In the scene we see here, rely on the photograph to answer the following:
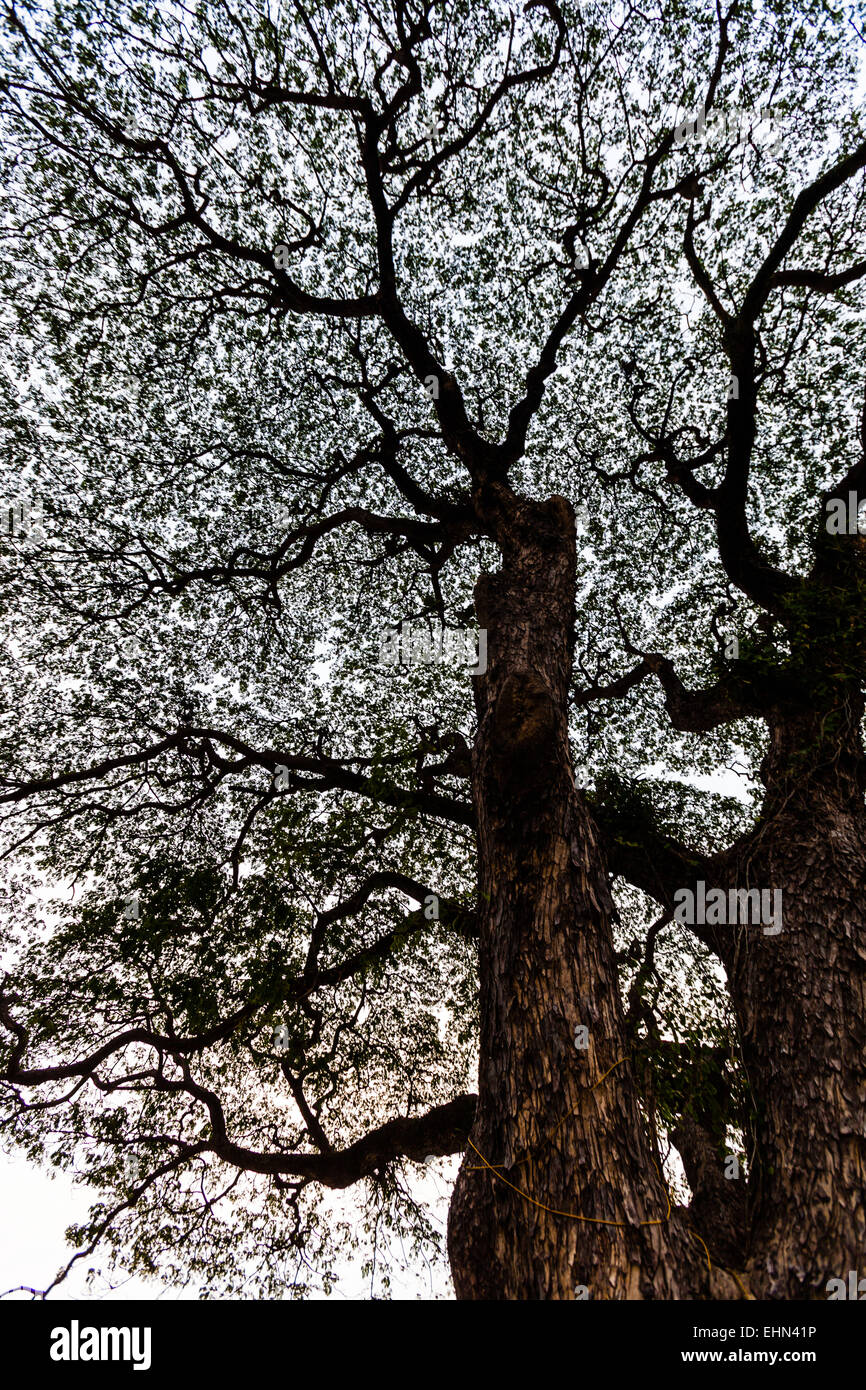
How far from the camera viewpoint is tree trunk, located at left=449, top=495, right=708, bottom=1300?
1952mm

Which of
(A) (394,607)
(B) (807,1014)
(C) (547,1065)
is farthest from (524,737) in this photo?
(A) (394,607)

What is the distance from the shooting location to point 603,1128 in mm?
2189

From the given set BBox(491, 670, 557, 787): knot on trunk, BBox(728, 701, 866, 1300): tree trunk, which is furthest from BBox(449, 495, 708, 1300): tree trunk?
BBox(728, 701, 866, 1300): tree trunk

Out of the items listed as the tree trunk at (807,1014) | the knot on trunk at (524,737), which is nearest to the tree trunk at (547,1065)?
the knot on trunk at (524,737)

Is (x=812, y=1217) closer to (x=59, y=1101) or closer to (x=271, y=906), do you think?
(x=271, y=906)

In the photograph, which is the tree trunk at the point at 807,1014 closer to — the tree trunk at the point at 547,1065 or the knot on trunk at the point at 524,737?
the tree trunk at the point at 547,1065

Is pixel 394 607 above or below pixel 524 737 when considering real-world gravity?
above

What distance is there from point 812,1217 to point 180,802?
7.41 meters

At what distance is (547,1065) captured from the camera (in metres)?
2.37

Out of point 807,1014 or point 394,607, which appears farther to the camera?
point 394,607

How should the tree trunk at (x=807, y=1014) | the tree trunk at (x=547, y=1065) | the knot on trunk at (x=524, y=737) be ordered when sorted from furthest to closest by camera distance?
the knot on trunk at (x=524, y=737) < the tree trunk at (x=807, y=1014) < the tree trunk at (x=547, y=1065)

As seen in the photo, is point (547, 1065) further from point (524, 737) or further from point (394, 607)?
point (394, 607)

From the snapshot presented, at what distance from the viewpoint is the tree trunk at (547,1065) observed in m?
1.95

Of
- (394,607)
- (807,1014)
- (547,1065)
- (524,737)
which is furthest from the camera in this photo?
(394,607)
